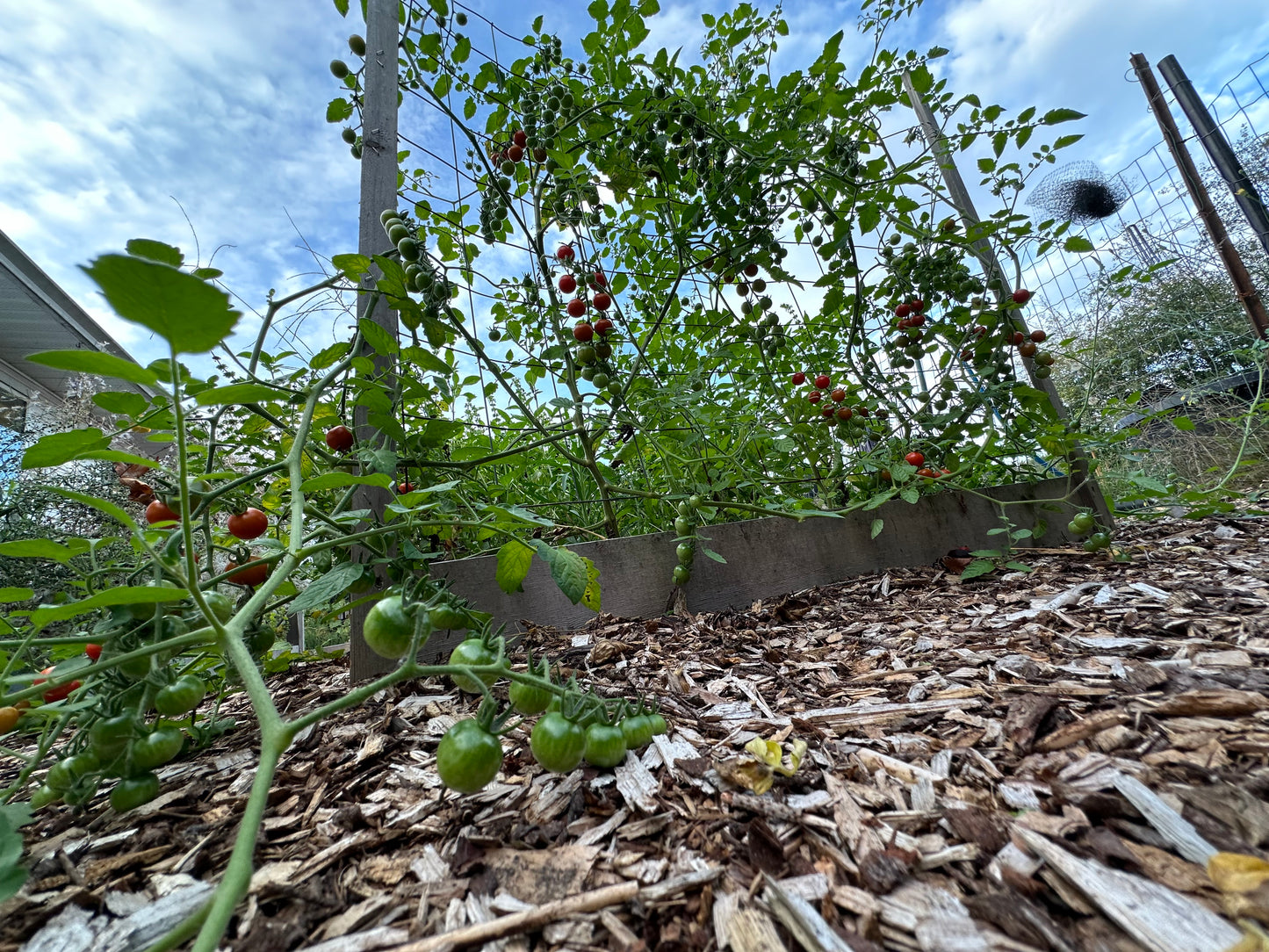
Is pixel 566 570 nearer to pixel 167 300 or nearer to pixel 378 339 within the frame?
pixel 378 339

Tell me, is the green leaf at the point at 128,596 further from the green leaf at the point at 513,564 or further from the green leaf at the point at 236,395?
the green leaf at the point at 513,564

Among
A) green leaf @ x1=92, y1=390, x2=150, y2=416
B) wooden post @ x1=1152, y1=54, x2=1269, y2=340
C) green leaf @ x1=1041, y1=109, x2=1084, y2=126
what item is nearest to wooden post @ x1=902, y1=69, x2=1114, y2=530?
green leaf @ x1=1041, y1=109, x2=1084, y2=126

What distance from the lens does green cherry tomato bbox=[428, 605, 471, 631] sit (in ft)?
3.10

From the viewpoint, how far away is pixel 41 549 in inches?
35.4

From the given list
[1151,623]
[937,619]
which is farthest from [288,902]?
[1151,623]

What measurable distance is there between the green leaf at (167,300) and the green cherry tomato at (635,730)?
74 cm

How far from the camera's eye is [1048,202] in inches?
339

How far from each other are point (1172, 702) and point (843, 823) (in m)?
0.61

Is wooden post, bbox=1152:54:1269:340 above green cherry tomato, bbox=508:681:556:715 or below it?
above

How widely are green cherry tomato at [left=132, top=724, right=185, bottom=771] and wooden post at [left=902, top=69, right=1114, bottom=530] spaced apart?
10.1 ft

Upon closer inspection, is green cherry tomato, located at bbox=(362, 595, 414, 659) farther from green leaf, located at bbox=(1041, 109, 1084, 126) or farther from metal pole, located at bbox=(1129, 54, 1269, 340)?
metal pole, located at bbox=(1129, 54, 1269, 340)

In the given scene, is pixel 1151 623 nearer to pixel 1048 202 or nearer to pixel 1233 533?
pixel 1233 533

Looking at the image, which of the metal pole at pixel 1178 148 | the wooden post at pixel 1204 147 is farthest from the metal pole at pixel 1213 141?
the metal pole at pixel 1178 148

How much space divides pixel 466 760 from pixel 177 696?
582 millimetres
